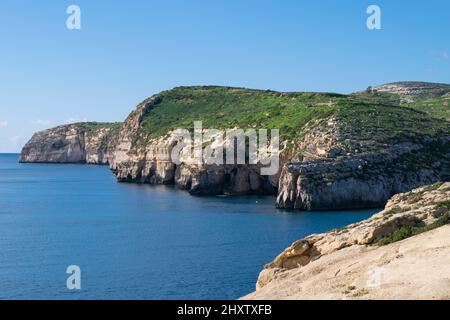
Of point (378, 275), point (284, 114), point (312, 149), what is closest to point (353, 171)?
point (312, 149)

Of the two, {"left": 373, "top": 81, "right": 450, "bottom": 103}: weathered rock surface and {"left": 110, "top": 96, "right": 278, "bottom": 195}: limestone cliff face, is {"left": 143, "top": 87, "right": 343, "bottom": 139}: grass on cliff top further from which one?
{"left": 373, "top": 81, "right": 450, "bottom": 103}: weathered rock surface

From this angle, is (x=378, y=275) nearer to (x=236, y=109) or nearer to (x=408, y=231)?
(x=408, y=231)

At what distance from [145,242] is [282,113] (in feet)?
202

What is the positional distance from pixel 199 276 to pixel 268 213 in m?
34.7

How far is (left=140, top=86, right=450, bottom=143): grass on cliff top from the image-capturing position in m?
94.9

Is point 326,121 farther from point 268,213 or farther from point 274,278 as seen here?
point 274,278

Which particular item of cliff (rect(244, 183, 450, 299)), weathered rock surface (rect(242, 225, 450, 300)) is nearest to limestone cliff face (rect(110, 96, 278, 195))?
cliff (rect(244, 183, 450, 299))

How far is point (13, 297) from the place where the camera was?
39.0 metres

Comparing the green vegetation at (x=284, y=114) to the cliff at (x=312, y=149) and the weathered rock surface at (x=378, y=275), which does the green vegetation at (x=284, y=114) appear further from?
the weathered rock surface at (x=378, y=275)

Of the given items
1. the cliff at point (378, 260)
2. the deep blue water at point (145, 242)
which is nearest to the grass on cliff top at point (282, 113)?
the deep blue water at point (145, 242)

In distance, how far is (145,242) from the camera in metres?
57.9

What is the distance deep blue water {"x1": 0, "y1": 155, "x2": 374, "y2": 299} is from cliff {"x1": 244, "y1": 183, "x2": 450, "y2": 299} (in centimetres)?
938

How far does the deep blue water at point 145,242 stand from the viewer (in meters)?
41.1

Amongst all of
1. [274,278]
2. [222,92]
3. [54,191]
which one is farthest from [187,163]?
[274,278]
